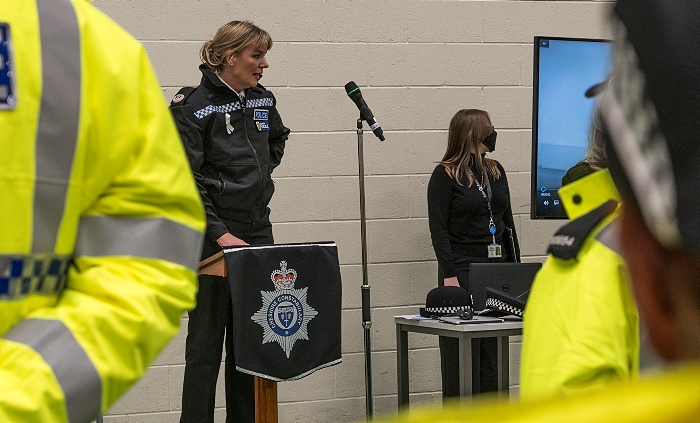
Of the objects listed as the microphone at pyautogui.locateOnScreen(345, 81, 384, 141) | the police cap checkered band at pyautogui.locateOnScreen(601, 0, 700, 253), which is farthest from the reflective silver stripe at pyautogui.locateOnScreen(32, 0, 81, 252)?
the microphone at pyautogui.locateOnScreen(345, 81, 384, 141)

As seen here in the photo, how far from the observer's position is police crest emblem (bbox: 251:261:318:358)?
3.23m

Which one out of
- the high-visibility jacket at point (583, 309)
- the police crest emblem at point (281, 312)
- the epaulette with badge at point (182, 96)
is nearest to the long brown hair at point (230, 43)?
the epaulette with badge at point (182, 96)

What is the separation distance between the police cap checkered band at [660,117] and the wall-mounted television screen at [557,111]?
371cm

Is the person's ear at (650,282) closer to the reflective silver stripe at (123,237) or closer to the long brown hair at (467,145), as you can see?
the reflective silver stripe at (123,237)

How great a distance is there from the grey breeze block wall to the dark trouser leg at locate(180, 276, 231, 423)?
0.81 m

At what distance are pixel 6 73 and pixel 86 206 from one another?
0.15 meters

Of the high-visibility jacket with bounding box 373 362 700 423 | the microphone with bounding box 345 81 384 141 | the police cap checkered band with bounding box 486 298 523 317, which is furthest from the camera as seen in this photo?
the microphone with bounding box 345 81 384 141

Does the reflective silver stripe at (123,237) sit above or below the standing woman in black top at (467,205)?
above

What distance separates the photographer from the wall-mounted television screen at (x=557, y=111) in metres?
4.15

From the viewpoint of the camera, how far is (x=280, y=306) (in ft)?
10.6

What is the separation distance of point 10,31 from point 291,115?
138 inches

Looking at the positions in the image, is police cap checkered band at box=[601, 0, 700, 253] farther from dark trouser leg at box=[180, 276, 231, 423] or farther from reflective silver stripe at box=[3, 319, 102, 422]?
dark trouser leg at box=[180, 276, 231, 423]

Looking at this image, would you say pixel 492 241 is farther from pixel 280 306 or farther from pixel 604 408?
pixel 604 408

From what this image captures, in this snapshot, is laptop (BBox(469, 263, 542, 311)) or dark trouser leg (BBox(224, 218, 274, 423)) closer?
dark trouser leg (BBox(224, 218, 274, 423))
